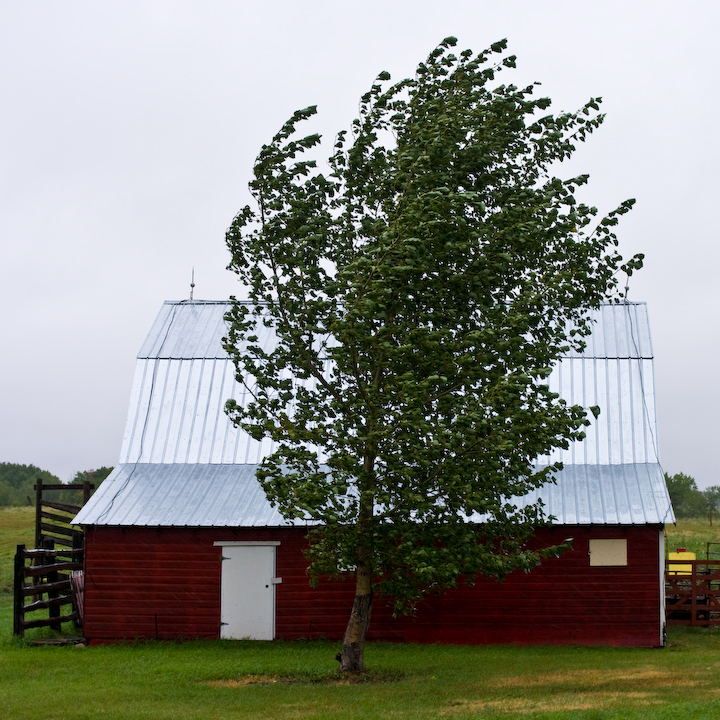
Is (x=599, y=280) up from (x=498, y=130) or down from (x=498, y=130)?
down

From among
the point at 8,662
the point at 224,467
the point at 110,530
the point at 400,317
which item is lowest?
the point at 8,662

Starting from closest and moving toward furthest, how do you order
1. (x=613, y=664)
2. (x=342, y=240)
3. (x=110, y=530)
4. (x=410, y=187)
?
1. (x=410, y=187)
2. (x=342, y=240)
3. (x=613, y=664)
4. (x=110, y=530)

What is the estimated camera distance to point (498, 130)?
58.3 ft

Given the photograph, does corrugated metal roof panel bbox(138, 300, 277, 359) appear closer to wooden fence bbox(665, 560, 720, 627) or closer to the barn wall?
the barn wall

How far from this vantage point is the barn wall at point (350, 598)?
23000 mm

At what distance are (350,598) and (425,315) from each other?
884 cm

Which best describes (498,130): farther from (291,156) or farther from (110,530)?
(110,530)

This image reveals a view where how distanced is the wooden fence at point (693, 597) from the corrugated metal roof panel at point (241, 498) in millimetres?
2910

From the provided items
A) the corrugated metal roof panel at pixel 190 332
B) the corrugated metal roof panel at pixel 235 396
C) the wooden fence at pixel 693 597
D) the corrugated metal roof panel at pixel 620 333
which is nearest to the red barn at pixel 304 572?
the corrugated metal roof panel at pixel 235 396

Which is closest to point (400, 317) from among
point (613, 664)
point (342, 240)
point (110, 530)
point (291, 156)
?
point (342, 240)

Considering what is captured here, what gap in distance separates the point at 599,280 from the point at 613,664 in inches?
311

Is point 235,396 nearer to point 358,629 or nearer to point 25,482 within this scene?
point 358,629

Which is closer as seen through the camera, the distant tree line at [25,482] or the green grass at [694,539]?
the green grass at [694,539]

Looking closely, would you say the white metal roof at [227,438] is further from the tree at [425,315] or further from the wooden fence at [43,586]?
the tree at [425,315]
